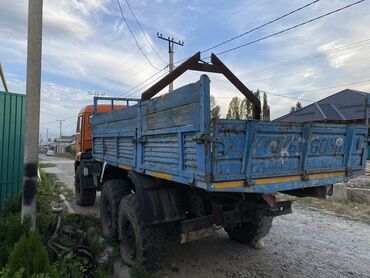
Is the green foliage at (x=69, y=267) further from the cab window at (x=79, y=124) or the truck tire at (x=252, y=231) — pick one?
the cab window at (x=79, y=124)

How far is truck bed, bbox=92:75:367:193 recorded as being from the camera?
312cm

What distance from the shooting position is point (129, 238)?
4883mm

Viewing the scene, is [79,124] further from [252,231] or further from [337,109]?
[337,109]

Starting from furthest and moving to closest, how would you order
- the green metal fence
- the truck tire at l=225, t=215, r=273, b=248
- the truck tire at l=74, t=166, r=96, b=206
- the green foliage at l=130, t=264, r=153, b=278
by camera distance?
the truck tire at l=74, t=166, r=96, b=206, the green metal fence, the truck tire at l=225, t=215, r=273, b=248, the green foliage at l=130, t=264, r=153, b=278

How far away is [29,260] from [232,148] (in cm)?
225

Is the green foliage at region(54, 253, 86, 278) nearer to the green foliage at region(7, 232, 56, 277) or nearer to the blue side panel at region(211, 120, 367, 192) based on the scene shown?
the green foliage at region(7, 232, 56, 277)

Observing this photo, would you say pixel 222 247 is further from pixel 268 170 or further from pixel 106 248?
pixel 268 170

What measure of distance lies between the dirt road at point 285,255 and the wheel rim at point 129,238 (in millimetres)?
486

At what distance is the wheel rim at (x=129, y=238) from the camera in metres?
4.74

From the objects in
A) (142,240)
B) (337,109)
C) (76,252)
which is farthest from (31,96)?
(337,109)

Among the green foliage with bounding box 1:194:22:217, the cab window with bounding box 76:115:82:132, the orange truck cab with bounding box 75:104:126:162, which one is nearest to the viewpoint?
the green foliage with bounding box 1:194:22:217

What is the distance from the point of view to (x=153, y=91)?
465cm

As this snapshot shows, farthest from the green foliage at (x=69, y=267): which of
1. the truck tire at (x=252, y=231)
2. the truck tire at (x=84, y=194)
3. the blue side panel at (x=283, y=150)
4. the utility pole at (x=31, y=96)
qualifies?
the truck tire at (x=84, y=194)

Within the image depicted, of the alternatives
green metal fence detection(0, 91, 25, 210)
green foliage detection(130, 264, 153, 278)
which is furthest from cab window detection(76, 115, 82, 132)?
green foliage detection(130, 264, 153, 278)
